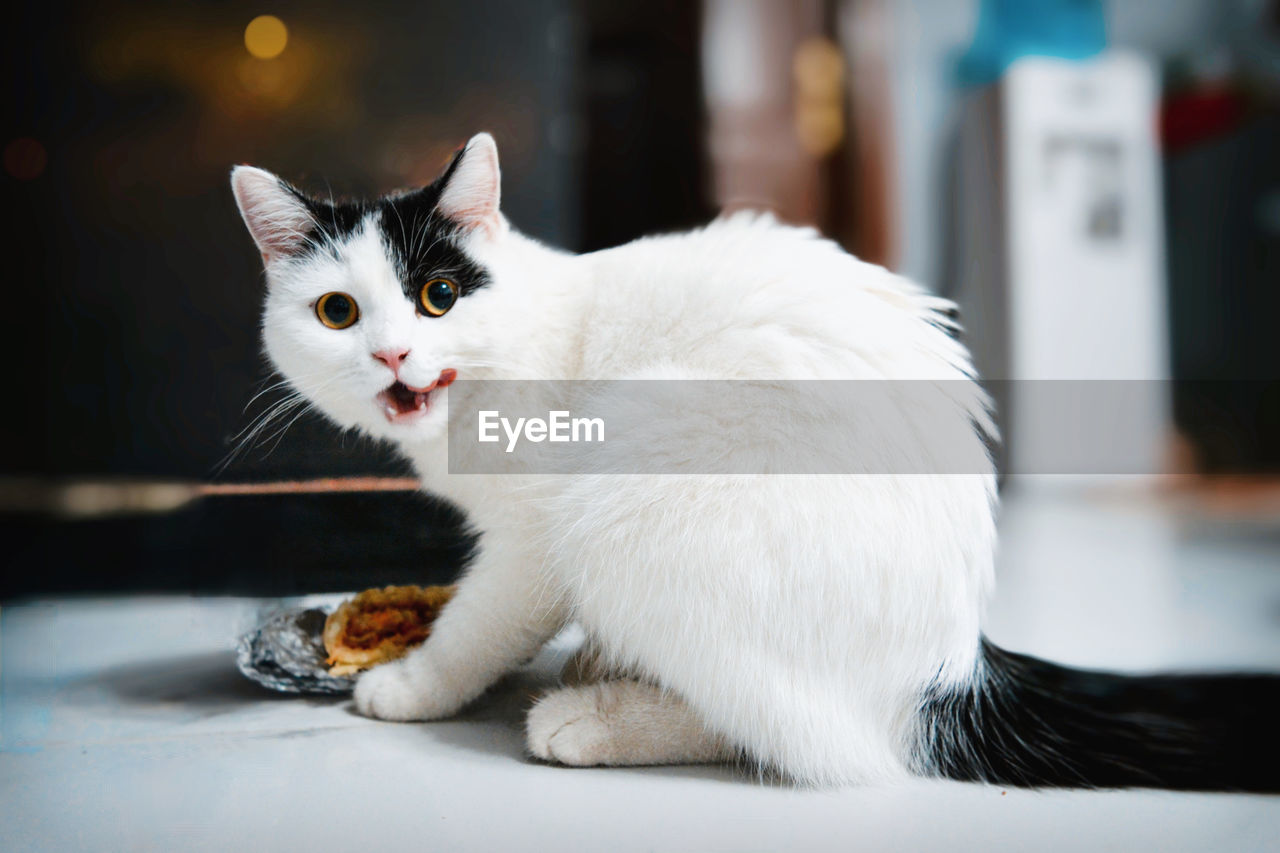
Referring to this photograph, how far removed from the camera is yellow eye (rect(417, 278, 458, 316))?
839mm

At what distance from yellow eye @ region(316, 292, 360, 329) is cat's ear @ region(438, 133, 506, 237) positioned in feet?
0.46

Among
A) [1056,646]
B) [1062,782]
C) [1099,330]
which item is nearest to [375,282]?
[1062,782]

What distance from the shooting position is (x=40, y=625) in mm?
1185

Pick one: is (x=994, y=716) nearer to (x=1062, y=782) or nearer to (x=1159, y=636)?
(x=1062, y=782)

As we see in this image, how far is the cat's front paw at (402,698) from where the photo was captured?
861 millimetres

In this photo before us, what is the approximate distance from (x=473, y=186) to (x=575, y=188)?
0.51 meters

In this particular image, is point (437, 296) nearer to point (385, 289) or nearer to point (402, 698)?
point (385, 289)

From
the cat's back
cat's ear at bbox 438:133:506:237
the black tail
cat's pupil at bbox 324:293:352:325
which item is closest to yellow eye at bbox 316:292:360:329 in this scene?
cat's pupil at bbox 324:293:352:325

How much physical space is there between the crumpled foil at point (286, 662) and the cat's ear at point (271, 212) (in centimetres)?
43

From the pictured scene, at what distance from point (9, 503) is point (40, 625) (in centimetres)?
21

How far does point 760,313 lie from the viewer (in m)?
0.82

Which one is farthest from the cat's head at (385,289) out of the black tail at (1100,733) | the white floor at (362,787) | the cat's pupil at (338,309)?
the black tail at (1100,733)

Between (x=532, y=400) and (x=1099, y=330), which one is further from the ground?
(x=1099, y=330)

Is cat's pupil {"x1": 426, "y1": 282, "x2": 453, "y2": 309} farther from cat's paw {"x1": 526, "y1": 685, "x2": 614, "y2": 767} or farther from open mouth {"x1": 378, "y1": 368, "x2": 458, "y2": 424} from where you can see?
cat's paw {"x1": 526, "y1": 685, "x2": 614, "y2": 767}
